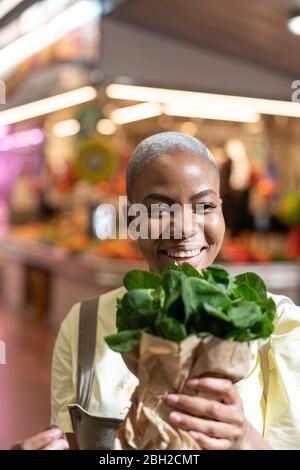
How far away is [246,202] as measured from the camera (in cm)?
620

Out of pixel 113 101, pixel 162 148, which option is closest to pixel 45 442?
pixel 162 148

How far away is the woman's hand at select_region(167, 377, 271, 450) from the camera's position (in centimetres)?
83

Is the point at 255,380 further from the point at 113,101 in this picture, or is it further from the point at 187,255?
the point at 113,101

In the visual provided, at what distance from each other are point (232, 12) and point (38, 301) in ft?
13.8

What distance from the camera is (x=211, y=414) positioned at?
32.8 inches

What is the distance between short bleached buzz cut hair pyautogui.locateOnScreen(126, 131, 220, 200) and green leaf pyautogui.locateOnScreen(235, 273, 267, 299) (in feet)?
1.10

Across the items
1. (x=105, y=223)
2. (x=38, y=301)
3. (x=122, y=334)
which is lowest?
(x=38, y=301)

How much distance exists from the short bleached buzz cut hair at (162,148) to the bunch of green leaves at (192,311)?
0.37m

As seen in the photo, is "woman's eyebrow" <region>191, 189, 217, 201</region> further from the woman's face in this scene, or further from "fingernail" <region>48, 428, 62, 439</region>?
"fingernail" <region>48, 428, 62, 439</region>

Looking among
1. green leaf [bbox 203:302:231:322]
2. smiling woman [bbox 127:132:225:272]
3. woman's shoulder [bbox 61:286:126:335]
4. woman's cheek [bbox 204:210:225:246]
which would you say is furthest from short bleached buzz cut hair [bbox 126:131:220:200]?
green leaf [bbox 203:302:231:322]

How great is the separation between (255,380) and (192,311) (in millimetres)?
418

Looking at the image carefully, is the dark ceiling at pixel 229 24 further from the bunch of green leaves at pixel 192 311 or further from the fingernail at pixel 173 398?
the fingernail at pixel 173 398

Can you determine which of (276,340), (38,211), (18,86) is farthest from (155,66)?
(276,340)
